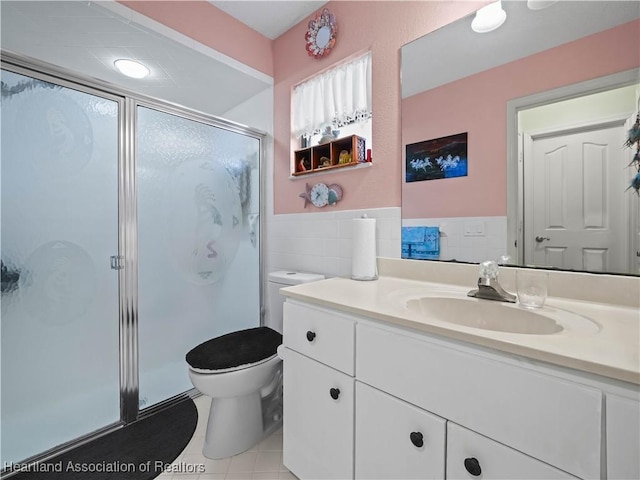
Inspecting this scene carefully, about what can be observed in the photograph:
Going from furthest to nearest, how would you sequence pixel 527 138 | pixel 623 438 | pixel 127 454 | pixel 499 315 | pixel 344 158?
pixel 344 158
pixel 127 454
pixel 527 138
pixel 499 315
pixel 623 438

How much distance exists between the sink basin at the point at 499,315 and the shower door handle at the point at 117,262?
1471 mm

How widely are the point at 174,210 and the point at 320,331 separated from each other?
4.10ft

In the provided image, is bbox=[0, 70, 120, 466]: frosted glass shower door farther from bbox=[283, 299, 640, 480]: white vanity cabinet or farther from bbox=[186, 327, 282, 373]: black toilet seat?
bbox=[283, 299, 640, 480]: white vanity cabinet

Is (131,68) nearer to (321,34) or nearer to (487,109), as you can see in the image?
(321,34)

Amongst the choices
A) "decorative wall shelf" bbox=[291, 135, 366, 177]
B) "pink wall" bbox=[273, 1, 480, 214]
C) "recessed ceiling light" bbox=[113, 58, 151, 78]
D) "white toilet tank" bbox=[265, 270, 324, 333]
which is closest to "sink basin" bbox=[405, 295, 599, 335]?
"pink wall" bbox=[273, 1, 480, 214]

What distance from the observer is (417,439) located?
756 mm

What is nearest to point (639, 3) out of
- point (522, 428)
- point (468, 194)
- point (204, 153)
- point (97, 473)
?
point (468, 194)

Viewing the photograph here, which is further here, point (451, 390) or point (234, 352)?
point (234, 352)

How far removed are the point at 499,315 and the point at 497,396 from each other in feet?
1.27

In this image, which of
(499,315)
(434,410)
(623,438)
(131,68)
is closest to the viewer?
(623,438)

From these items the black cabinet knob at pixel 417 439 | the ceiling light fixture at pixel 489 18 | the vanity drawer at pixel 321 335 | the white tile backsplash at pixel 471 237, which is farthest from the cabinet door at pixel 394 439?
the ceiling light fixture at pixel 489 18

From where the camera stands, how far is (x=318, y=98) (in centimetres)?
182

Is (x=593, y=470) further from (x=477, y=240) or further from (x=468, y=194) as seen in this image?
(x=468, y=194)

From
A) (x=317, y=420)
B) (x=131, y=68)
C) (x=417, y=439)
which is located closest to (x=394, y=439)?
(x=417, y=439)
